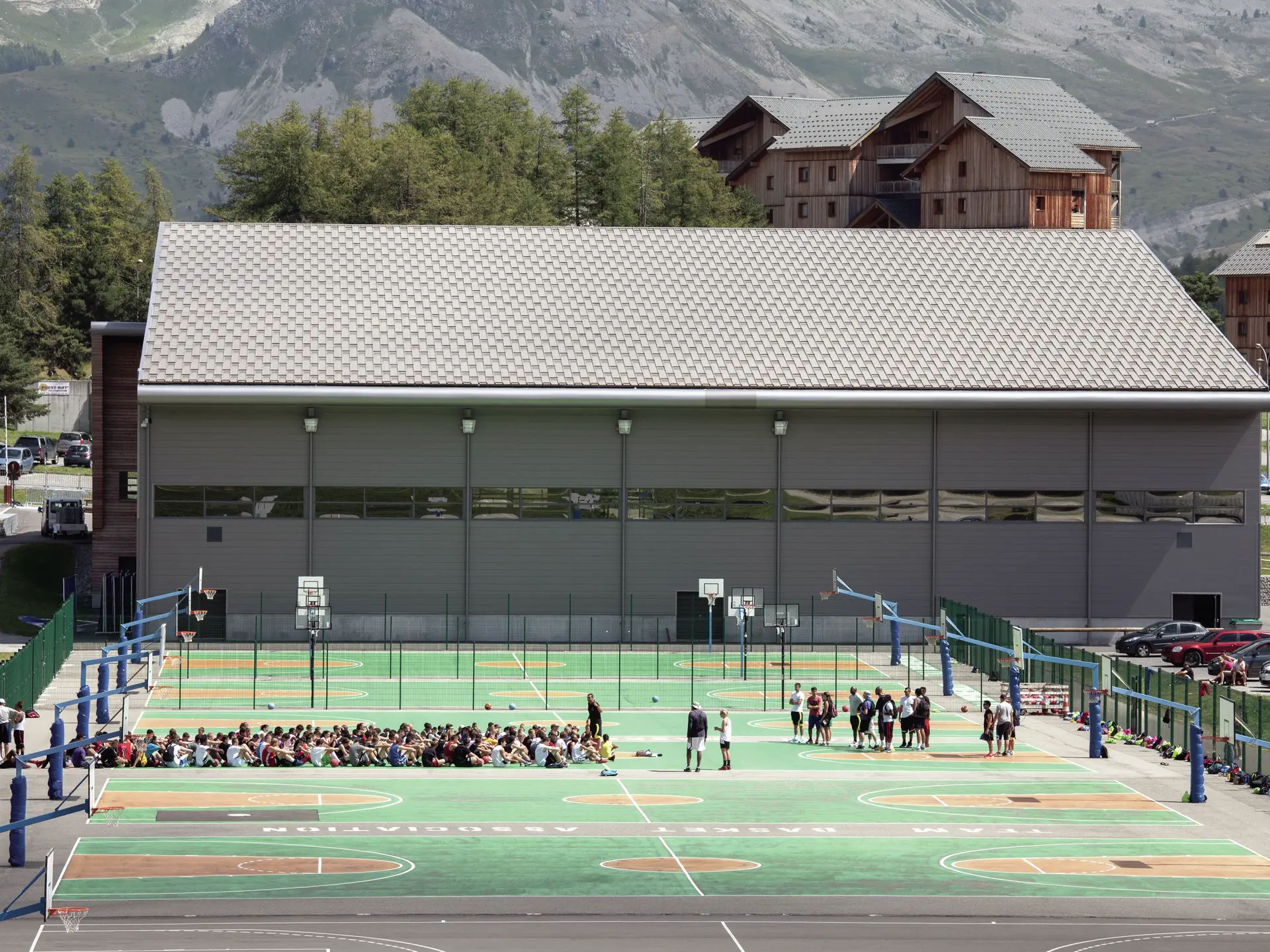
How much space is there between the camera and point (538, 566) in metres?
69.6

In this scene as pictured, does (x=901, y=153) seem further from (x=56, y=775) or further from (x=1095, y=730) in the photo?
(x=56, y=775)

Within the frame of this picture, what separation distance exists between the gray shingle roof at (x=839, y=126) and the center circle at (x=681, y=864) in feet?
385

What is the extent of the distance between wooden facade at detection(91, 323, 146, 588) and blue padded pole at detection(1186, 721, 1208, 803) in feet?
143

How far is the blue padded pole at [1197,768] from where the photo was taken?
40.9 m

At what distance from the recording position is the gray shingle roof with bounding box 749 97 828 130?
154750mm

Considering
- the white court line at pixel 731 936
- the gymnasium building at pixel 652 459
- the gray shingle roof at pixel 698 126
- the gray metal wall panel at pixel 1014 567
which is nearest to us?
the white court line at pixel 731 936

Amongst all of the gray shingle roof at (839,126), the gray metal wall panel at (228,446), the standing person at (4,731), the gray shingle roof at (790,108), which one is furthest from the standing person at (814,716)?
the gray shingle roof at (790,108)

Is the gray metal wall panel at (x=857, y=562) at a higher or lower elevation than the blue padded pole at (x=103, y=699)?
higher

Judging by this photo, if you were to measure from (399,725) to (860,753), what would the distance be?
38.3ft

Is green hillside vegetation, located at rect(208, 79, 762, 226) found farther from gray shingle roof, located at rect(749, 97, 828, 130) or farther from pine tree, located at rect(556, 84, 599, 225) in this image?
gray shingle roof, located at rect(749, 97, 828, 130)

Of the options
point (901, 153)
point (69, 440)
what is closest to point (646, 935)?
point (69, 440)

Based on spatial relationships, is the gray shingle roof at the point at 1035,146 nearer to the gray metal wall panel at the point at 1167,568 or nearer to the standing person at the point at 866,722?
the gray metal wall panel at the point at 1167,568

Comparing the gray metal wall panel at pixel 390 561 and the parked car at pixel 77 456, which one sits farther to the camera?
the parked car at pixel 77 456

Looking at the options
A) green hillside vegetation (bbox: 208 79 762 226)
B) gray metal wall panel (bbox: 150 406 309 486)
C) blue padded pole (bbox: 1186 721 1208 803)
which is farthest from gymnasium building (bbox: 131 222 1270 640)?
green hillside vegetation (bbox: 208 79 762 226)
